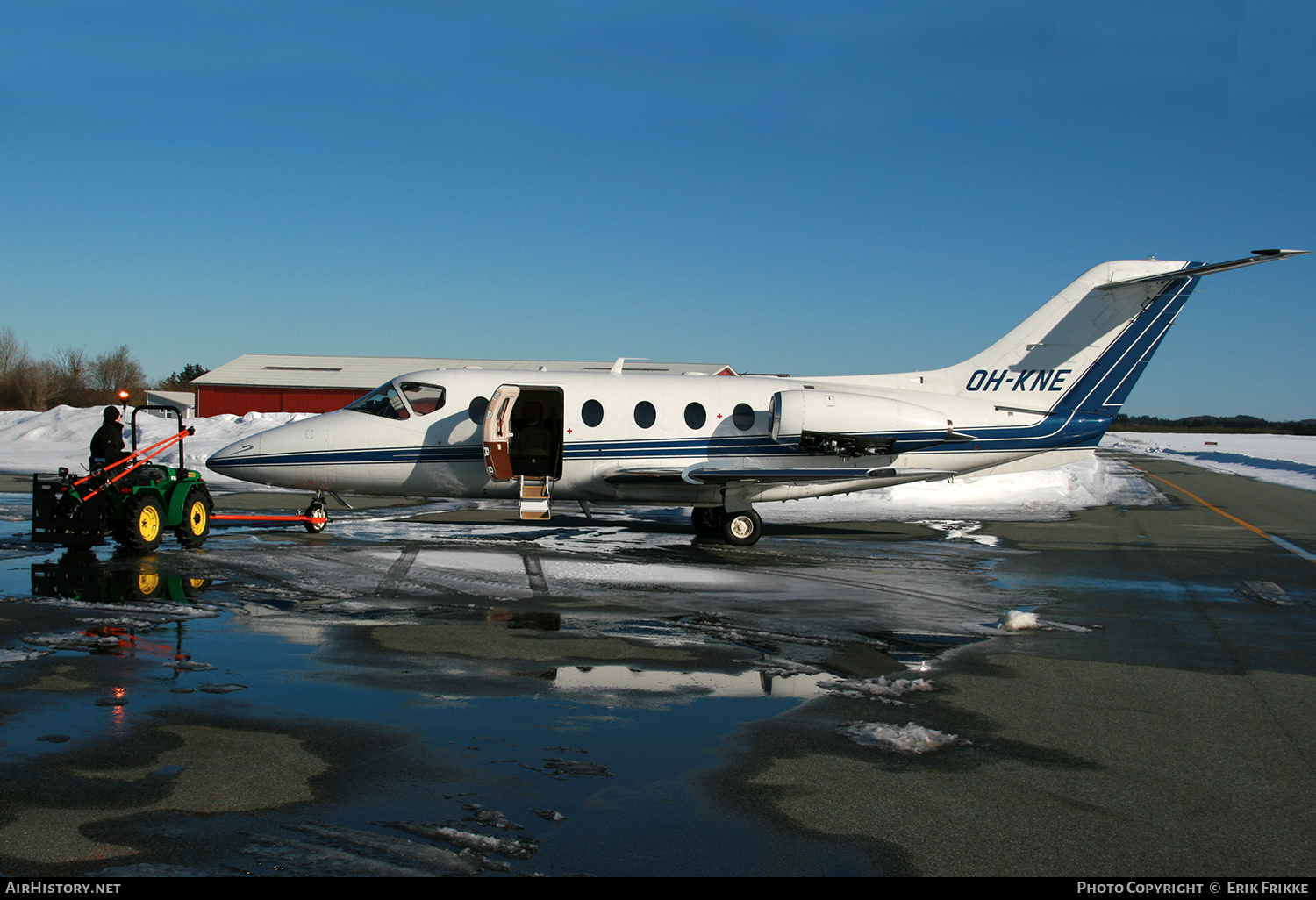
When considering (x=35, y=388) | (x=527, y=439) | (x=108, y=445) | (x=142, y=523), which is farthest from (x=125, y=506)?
(x=35, y=388)

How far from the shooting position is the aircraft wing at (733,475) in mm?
17266

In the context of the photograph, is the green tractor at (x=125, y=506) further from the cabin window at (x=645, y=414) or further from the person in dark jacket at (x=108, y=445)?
the cabin window at (x=645, y=414)

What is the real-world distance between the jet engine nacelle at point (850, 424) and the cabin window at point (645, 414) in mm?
2177

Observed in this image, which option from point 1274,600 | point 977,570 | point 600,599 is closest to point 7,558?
point 600,599

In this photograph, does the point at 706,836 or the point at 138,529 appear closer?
the point at 706,836

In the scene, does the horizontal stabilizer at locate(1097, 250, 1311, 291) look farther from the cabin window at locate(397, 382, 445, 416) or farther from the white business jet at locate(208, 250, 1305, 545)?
the cabin window at locate(397, 382, 445, 416)

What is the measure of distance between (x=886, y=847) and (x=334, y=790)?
2887mm

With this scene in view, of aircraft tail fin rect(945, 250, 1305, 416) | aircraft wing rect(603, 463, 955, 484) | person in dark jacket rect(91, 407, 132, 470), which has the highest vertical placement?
aircraft tail fin rect(945, 250, 1305, 416)

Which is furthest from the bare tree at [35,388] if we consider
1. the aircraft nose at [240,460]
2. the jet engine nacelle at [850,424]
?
the jet engine nacelle at [850,424]

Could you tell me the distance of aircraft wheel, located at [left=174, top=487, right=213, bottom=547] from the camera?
14.8 metres

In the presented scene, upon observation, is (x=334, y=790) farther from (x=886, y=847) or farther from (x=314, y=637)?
(x=314, y=637)

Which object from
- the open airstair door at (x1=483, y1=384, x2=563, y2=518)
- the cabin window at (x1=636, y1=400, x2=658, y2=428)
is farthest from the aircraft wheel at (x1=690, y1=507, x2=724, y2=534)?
the open airstair door at (x1=483, y1=384, x2=563, y2=518)

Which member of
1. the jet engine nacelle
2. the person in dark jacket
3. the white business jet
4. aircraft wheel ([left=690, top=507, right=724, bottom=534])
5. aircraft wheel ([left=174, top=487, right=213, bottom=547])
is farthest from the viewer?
aircraft wheel ([left=690, top=507, right=724, bottom=534])

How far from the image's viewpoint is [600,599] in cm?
1138
